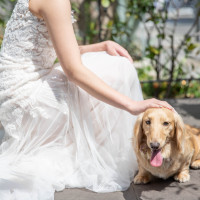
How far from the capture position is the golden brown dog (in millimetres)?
1979

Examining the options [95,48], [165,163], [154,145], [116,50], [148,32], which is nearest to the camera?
[154,145]

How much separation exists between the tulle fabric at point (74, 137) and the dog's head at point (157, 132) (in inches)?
11.3

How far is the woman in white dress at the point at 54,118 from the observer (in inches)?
85.2

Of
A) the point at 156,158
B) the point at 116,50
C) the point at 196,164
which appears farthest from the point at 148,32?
the point at 156,158

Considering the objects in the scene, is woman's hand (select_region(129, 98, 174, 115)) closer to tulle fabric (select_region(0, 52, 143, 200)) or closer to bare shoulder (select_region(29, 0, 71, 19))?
tulle fabric (select_region(0, 52, 143, 200))

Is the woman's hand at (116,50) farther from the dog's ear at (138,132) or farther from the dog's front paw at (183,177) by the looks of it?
the dog's front paw at (183,177)

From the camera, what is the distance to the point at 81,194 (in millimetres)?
2143

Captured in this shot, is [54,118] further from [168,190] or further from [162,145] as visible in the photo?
[168,190]

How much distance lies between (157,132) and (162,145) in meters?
0.09

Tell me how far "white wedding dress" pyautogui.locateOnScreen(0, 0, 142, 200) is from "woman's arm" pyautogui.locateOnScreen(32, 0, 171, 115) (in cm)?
19

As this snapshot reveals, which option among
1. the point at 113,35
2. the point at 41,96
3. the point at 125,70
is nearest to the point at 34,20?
the point at 41,96

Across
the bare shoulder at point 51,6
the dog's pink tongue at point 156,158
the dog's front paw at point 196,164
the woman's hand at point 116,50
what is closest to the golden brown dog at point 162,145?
the dog's pink tongue at point 156,158

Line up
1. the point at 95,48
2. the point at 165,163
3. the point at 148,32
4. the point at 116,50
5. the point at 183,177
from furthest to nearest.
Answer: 1. the point at 148,32
2. the point at 95,48
3. the point at 116,50
4. the point at 183,177
5. the point at 165,163

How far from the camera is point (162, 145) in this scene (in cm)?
196
